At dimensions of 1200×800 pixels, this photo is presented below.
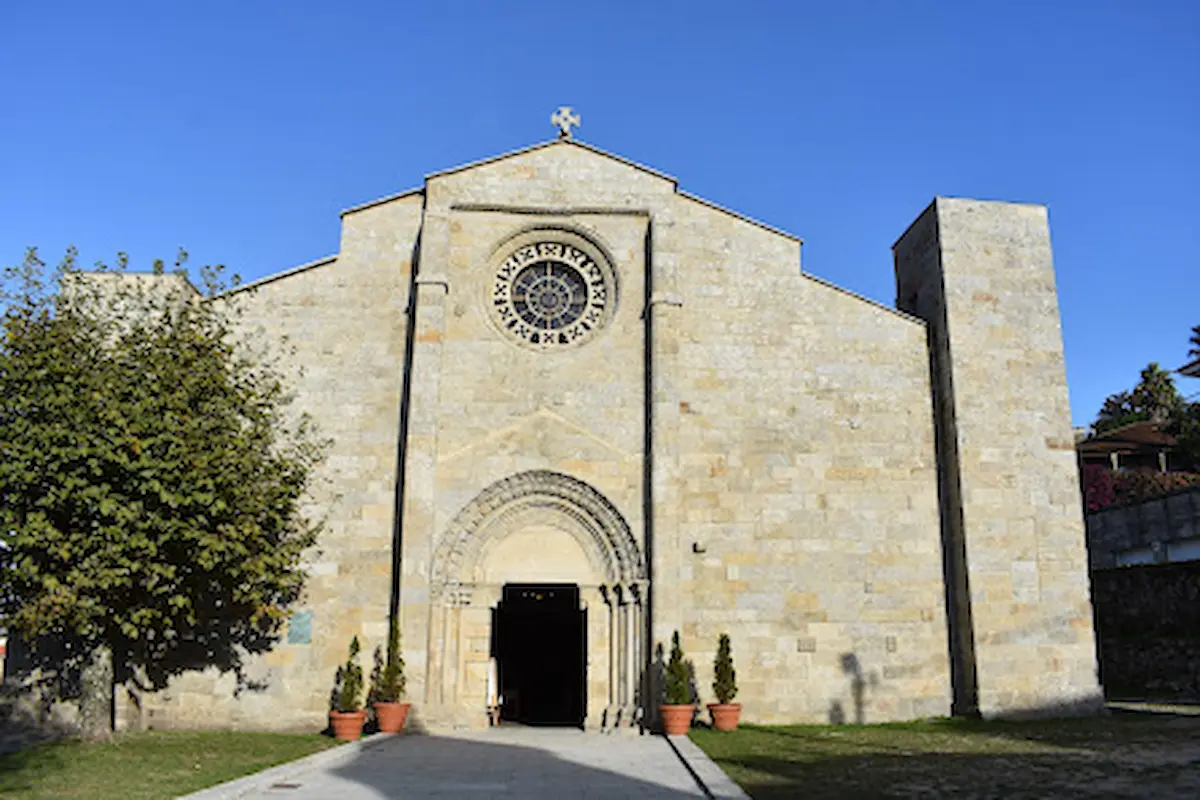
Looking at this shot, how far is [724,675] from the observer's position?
15289 mm

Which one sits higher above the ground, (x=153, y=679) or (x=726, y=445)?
(x=726, y=445)

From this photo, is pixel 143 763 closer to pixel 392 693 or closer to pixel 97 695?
pixel 97 695

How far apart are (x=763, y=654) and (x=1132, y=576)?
12.6m

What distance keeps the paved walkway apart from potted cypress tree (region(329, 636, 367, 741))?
62 cm

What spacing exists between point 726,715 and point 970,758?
427cm

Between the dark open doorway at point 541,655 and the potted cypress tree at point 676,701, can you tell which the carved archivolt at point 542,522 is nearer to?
the potted cypress tree at point 676,701

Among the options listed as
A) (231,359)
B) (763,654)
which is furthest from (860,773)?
(231,359)

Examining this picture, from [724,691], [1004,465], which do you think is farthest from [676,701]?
[1004,465]

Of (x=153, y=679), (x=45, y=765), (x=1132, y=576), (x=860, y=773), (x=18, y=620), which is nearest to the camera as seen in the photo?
(x=860, y=773)

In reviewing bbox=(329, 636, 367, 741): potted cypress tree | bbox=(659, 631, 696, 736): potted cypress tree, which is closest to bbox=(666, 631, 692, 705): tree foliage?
bbox=(659, 631, 696, 736): potted cypress tree

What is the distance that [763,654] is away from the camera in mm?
15922

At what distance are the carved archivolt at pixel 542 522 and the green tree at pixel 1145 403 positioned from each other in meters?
41.0

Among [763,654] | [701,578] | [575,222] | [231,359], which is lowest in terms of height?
[763,654]

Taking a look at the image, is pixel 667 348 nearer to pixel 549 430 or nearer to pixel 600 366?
pixel 600 366
